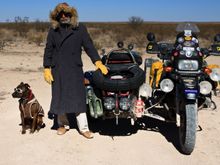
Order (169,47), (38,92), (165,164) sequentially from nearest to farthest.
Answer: (165,164) → (169,47) → (38,92)

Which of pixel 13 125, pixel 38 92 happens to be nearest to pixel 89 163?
pixel 13 125

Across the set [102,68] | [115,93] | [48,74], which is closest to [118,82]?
[115,93]

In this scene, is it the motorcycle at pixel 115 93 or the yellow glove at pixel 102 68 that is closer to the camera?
the motorcycle at pixel 115 93

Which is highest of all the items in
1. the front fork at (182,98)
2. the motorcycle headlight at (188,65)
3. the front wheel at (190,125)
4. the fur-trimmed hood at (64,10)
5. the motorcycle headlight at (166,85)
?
the fur-trimmed hood at (64,10)

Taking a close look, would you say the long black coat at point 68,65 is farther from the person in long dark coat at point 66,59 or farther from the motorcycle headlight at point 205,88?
the motorcycle headlight at point 205,88

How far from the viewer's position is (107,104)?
18.3 ft

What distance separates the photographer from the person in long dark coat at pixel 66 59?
5.75 meters

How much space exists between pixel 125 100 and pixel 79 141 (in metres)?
0.98

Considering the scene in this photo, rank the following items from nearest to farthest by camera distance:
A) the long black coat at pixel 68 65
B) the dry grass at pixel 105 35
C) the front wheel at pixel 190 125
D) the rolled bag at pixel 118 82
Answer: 1. the front wheel at pixel 190 125
2. the rolled bag at pixel 118 82
3. the long black coat at pixel 68 65
4. the dry grass at pixel 105 35

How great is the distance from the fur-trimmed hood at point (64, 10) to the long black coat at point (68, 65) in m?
0.09

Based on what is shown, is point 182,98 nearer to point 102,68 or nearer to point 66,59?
point 102,68

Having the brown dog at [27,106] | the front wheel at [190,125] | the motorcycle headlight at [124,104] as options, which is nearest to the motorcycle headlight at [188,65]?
the front wheel at [190,125]

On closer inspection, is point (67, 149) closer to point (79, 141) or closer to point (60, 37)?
point (79, 141)

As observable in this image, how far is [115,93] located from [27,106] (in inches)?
59.2
